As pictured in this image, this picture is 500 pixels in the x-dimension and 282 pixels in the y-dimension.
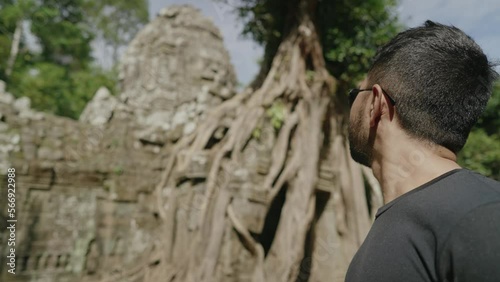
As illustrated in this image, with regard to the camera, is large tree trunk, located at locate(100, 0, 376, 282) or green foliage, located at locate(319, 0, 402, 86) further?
green foliage, located at locate(319, 0, 402, 86)

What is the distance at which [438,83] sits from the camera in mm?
898

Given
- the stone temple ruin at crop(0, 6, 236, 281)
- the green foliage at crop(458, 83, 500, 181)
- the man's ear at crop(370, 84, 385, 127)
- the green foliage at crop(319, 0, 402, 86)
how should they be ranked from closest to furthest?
the man's ear at crop(370, 84, 385, 127) → the stone temple ruin at crop(0, 6, 236, 281) → the green foliage at crop(319, 0, 402, 86) → the green foliage at crop(458, 83, 500, 181)

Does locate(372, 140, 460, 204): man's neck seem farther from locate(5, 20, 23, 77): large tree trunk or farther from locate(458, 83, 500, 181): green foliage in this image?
locate(5, 20, 23, 77): large tree trunk

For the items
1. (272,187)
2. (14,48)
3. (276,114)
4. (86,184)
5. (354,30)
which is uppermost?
(14,48)

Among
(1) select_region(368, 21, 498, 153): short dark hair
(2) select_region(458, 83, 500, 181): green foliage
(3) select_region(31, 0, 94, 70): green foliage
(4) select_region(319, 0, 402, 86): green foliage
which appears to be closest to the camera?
(1) select_region(368, 21, 498, 153): short dark hair

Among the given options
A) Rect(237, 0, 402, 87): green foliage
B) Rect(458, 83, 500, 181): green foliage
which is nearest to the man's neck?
Rect(237, 0, 402, 87): green foliage

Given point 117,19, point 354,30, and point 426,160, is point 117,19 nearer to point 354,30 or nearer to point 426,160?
point 354,30

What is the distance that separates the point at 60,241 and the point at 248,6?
11.4ft

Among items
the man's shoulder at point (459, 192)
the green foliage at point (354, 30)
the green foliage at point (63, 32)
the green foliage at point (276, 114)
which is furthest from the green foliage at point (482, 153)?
the green foliage at point (63, 32)

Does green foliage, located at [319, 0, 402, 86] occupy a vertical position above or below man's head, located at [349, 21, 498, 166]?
above

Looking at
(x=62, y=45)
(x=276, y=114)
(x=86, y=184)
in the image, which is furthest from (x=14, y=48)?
(x=276, y=114)

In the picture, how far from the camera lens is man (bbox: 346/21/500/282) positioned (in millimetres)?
727

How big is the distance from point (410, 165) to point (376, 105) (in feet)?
0.59

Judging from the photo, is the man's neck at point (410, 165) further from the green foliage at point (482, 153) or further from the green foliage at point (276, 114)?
the green foliage at point (482, 153)
